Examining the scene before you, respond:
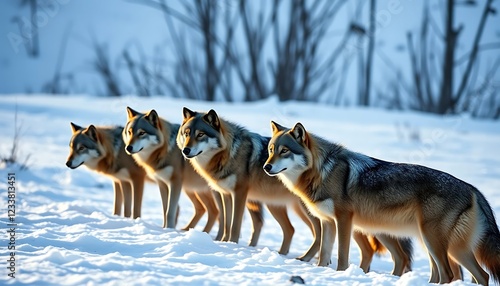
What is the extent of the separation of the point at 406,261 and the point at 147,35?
29.2m

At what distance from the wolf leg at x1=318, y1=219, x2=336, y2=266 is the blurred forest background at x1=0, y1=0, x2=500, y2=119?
14.1 metres

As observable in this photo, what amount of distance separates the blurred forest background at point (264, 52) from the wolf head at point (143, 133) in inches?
520

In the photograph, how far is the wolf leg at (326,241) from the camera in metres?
6.40


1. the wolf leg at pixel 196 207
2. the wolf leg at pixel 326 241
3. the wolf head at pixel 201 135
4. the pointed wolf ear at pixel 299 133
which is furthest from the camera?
the wolf leg at pixel 196 207

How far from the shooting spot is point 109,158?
830cm

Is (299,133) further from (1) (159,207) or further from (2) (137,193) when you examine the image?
(1) (159,207)

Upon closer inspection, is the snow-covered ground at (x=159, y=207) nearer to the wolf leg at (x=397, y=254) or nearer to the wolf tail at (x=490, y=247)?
the wolf leg at (x=397, y=254)

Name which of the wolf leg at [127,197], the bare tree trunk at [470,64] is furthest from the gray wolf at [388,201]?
the bare tree trunk at [470,64]

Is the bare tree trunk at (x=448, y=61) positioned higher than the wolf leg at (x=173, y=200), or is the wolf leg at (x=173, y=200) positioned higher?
the bare tree trunk at (x=448, y=61)

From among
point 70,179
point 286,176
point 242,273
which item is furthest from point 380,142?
point 242,273

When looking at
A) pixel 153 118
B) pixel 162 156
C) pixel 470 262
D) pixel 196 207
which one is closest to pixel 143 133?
pixel 153 118

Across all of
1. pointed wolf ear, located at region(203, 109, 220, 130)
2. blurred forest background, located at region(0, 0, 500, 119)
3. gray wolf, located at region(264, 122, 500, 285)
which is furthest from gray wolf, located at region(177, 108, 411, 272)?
blurred forest background, located at region(0, 0, 500, 119)

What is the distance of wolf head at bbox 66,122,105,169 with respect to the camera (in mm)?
8102

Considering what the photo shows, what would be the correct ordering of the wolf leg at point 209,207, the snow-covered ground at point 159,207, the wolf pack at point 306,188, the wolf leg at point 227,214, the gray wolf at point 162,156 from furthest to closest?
the wolf leg at point 209,207
the gray wolf at point 162,156
the wolf leg at point 227,214
the wolf pack at point 306,188
the snow-covered ground at point 159,207
